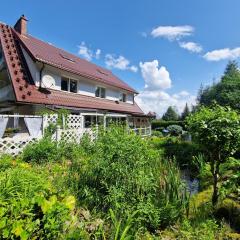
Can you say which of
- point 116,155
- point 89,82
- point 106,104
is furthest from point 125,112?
point 116,155

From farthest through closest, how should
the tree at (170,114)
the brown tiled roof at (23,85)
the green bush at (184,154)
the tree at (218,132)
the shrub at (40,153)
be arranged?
the tree at (170,114)
the brown tiled roof at (23,85)
the green bush at (184,154)
the shrub at (40,153)
the tree at (218,132)

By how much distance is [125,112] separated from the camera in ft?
76.8

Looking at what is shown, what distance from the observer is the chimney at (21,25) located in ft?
58.1

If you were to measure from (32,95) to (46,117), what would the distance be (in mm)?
3971

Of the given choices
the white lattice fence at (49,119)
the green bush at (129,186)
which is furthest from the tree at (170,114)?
the green bush at (129,186)

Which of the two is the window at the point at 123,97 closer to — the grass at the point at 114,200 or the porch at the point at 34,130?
the porch at the point at 34,130

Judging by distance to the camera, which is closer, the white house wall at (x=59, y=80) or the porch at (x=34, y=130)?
the porch at (x=34, y=130)

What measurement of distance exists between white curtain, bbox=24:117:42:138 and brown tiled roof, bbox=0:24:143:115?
3.36 m

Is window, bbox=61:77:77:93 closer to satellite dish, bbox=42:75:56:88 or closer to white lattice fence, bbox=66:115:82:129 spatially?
satellite dish, bbox=42:75:56:88

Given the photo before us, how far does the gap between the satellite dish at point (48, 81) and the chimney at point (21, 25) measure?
527 centimetres

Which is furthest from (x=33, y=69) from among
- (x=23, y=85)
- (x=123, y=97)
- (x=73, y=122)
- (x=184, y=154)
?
(x=123, y=97)

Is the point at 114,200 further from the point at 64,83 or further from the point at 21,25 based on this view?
the point at 21,25

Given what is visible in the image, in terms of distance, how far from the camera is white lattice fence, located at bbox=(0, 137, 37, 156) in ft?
28.9

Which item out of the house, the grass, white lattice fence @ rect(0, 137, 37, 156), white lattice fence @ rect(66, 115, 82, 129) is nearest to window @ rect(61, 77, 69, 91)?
the house
